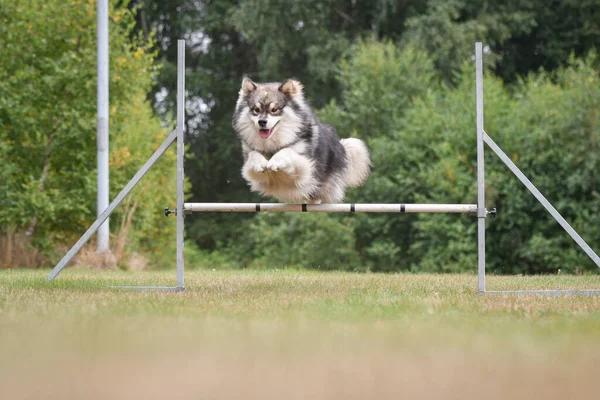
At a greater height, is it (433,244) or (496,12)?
(496,12)

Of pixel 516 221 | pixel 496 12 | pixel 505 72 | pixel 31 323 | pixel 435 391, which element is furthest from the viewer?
pixel 505 72

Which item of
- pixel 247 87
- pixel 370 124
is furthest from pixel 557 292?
pixel 370 124

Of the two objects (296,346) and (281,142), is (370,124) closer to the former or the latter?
(281,142)

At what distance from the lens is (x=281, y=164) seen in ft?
20.2

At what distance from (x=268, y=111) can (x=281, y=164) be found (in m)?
0.42

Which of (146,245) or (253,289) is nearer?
(253,289)

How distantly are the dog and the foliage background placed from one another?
225 inches

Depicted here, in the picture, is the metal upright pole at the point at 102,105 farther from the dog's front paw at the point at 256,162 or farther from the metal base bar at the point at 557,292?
the metal base bar at the point at 557,292

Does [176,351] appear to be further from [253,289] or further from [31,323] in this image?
[253,289]

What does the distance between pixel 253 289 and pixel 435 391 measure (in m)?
3.79

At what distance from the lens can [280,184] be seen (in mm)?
6461

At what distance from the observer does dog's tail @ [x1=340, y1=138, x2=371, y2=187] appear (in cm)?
744

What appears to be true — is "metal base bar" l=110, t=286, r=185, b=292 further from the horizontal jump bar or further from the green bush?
the green bush

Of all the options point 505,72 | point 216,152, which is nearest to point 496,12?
point 505,72
